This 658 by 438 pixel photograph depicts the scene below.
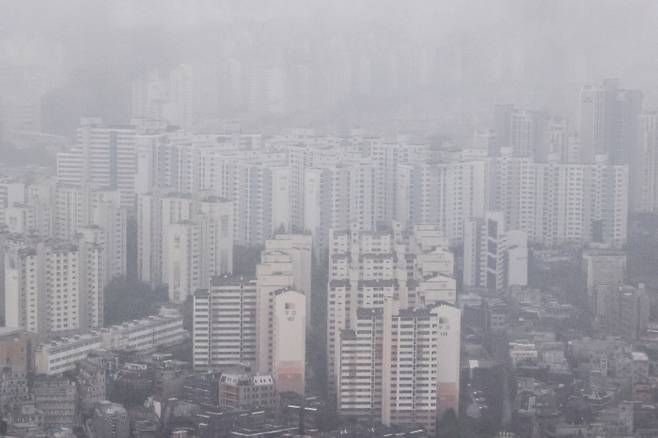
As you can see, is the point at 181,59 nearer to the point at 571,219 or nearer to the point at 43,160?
the point at 43,160

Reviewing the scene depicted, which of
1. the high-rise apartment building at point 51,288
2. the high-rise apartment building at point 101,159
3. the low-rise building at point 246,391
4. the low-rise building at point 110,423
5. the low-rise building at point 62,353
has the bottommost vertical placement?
the low-rise building at point 110,423

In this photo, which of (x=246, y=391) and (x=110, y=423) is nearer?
(x=110, y=423)

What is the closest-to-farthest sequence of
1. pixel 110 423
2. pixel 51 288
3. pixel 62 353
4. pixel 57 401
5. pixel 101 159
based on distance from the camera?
pixel 110 423, pixel 57 401, pixel 62 353, pixel 51 288, pixel 101 159

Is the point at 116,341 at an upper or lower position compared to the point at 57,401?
upper

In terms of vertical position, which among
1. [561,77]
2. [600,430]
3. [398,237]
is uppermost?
[561,77]

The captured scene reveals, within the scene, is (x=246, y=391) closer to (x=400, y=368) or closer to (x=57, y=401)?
(x=400, y=368)

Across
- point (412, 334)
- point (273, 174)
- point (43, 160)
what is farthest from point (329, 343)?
point (43, 160)

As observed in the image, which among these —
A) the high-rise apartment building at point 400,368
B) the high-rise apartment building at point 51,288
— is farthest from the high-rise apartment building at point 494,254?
the high-rise apartment building at point 51,288

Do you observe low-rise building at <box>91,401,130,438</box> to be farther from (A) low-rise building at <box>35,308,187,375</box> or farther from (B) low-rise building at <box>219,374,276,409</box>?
(A) low-rise building at <box>35,308,187,375</box>

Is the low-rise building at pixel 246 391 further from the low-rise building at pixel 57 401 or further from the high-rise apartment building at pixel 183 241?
the high-rise apartment building at pixel 183 241

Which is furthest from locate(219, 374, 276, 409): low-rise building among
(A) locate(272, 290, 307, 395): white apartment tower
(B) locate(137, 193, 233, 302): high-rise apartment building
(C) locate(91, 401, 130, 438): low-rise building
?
(B) locate(137, 193, 233, 302): high-rise apartment building

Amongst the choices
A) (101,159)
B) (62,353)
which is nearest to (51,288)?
(62,353)
